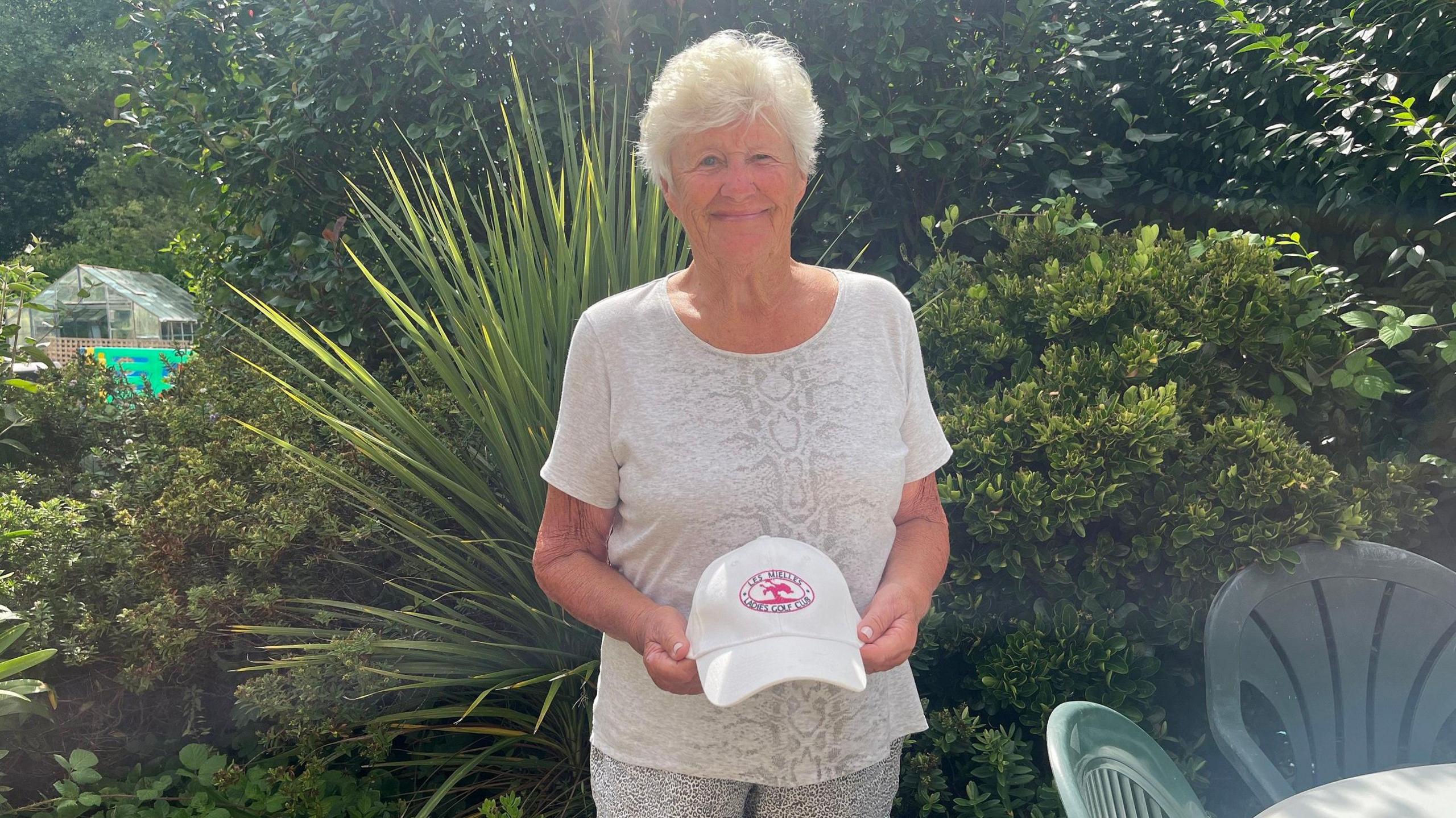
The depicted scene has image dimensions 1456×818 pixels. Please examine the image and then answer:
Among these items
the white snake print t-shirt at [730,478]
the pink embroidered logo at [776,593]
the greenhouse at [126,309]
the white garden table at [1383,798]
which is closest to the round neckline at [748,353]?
the white snake print t-shirt at [730,478]

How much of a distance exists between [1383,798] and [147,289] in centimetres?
2321

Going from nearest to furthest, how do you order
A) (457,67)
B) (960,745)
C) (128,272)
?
(960,745) → (457,67) → (128,272)

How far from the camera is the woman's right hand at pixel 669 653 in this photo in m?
1.34

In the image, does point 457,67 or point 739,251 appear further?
point 457,67

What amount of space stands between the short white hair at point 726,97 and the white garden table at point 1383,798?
4.18 ft

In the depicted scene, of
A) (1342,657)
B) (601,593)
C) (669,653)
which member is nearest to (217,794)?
(601,593)

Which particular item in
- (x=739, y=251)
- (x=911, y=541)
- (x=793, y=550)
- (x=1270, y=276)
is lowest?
(x=911, y=541)

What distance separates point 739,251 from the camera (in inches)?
60.9

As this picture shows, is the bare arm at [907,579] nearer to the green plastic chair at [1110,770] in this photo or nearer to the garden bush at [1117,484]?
the green plastic chair at [1110,770]

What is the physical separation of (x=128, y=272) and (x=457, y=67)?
814 inches

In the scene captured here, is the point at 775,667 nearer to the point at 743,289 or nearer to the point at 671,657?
the point at 671,657

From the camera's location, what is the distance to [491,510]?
→ 2465mm

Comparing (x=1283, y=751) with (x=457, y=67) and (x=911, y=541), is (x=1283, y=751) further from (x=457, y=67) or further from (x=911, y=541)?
(x=457, y=67)

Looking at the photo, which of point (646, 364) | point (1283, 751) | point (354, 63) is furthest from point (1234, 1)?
point (354, 63)
